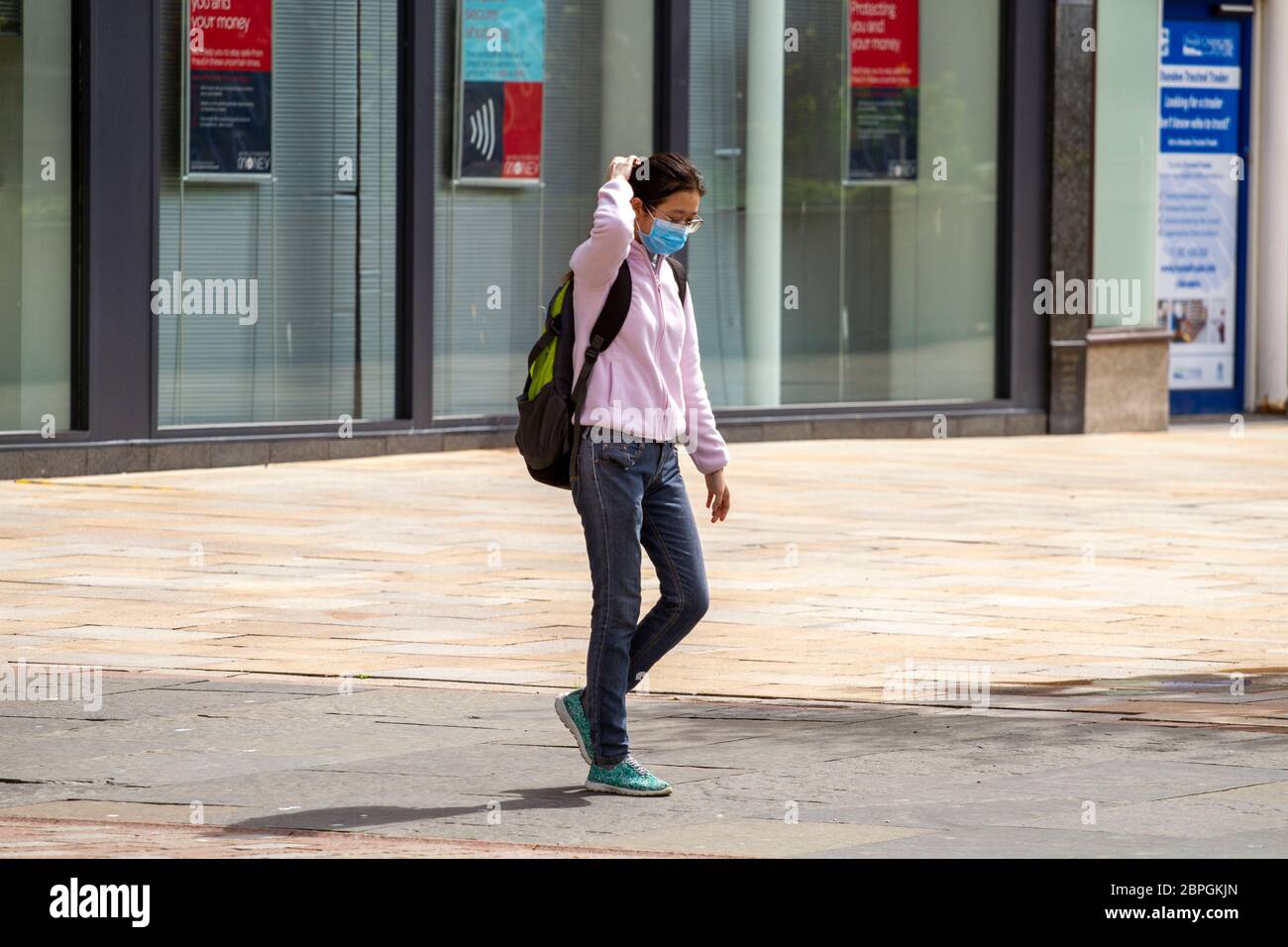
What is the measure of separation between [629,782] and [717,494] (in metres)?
0.85

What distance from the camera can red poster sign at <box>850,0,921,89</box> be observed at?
18391mm

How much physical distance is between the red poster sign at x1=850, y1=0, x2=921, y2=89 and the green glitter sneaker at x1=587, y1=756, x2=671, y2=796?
491 inches

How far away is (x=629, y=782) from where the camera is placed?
657 centimetres

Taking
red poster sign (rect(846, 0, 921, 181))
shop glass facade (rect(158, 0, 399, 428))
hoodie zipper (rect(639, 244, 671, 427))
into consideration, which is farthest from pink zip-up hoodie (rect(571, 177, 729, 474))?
red poster sign (rect(846, 0, 921, 181))

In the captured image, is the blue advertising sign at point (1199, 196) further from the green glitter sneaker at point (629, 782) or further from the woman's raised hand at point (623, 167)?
the green glitter sneaker at point (629, 782)

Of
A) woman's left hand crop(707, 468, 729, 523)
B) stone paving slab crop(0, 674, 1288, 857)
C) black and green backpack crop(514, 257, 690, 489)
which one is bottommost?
stone paving slab crop(0, 674, 1288, 857)

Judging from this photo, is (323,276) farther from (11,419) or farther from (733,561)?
(733,561)

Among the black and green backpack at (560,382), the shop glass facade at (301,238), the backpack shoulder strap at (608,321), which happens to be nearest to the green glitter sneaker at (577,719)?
the black and green backpack at (560,382)

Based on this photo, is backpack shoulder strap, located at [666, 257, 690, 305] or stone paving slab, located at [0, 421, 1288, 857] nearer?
stone paving slab, located at [0, 421, 1288, 857]

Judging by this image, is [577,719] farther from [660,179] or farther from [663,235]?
[660,179]

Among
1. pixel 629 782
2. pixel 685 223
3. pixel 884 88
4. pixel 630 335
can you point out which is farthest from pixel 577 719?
pixel 884 88

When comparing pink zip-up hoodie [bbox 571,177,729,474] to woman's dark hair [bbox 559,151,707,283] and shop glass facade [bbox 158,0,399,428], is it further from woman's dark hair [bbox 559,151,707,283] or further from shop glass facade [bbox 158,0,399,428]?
shop glass facade [bbox 158,0,399,428]

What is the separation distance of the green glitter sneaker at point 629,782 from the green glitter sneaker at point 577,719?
0.06 meters

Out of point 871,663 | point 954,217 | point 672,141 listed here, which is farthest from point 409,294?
point 871,663
